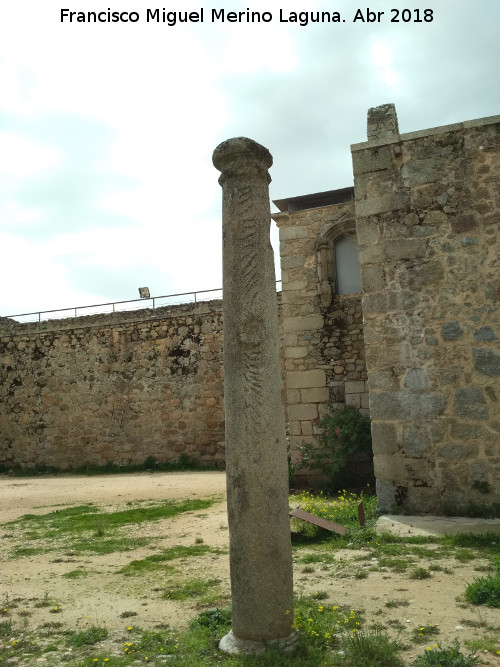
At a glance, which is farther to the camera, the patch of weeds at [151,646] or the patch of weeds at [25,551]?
the patch of weeds at [25,551]

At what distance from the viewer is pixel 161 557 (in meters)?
5.16

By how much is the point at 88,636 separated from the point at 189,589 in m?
0.99

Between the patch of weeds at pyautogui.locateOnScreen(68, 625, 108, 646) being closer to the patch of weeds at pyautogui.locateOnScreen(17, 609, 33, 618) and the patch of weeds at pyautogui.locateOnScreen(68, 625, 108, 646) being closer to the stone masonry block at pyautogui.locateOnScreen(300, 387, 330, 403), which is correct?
the patch of weeds at pyautogui.locateOnScreen(17, 609, 33, 618)

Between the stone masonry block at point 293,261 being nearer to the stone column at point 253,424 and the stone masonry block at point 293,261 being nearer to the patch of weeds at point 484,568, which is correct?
the patch of weeds at point 484,568

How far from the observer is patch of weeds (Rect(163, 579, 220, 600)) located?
399cm

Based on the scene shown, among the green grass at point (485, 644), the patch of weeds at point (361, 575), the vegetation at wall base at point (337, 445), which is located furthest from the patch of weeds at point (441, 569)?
the vegetation at wall base at point (337, 445)

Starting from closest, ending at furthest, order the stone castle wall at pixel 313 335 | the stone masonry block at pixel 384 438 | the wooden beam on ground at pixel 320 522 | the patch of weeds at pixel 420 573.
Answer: the patch of weeds at pixel 420 573 < the wooden beam on ground at pixel 320 522 < the stone masonry block at pixel 384 438 < the stone castle wall at pixel 313 335

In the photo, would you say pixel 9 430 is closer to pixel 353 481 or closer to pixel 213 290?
pixel 213 290

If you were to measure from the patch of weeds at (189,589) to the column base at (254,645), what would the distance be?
1044 millimetres

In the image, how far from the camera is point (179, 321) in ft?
49.0

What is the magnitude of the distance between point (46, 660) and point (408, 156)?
6.34 metres

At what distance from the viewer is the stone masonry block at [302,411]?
9641 millimetres

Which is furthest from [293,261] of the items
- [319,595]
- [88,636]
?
[88,636]

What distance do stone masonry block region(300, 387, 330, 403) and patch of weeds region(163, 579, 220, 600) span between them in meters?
5.58
